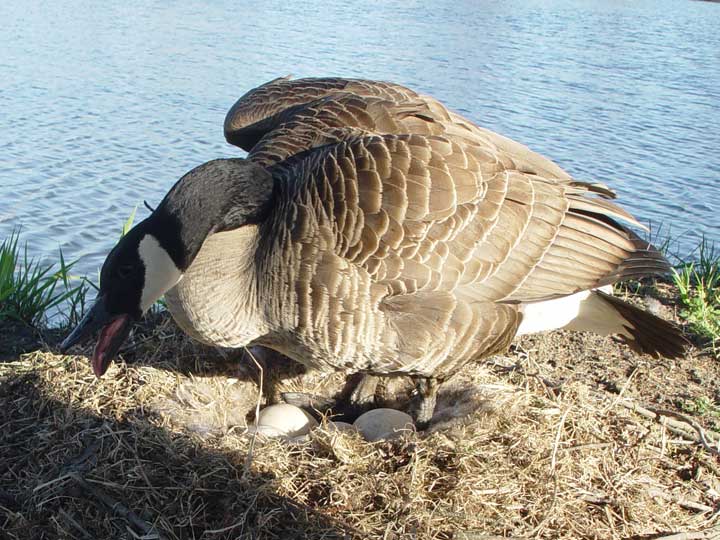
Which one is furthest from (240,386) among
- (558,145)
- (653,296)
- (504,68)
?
(504,68)

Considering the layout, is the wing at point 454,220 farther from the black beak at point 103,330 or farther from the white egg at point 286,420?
the white egg at point 286,420

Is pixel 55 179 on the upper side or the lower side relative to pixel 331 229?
lower

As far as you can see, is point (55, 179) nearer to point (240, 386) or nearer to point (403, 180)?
point (240, 386)

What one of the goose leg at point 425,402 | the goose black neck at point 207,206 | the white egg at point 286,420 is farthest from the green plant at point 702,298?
the goose black neck at point 207,206

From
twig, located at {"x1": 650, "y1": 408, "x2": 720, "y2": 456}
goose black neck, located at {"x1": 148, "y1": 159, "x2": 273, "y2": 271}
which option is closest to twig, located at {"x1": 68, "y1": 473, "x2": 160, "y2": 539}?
goose black neck, located at {"x1": 148, "y1": 159, "x2": 273, "y2": 271}

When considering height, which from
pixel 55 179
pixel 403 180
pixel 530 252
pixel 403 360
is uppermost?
pixel 403 180

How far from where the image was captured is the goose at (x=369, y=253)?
3326mm

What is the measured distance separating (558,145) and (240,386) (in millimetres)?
6263

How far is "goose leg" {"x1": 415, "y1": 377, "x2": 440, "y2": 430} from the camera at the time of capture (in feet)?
13.0

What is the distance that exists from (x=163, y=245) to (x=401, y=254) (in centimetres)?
109

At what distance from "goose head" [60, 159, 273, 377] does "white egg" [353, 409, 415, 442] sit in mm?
1338

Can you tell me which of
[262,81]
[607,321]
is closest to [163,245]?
[607,321]

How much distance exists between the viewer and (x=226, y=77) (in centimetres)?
1138

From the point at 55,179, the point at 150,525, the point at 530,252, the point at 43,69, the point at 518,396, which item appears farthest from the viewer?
the point at 43,69
